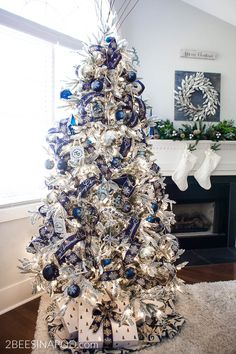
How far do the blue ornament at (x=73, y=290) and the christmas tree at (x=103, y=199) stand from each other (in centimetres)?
6

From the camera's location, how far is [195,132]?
282cm

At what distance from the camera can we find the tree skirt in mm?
1599

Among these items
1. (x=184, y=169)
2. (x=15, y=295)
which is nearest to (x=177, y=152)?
(x=184, y=169)

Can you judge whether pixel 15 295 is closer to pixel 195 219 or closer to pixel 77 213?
pixel 77 213

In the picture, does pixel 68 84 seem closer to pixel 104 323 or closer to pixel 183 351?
pixel 104 323

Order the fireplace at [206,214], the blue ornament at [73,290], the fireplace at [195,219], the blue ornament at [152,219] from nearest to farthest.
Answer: the blue ornament at [73,290], the blue ornament at [152,219], the fireplace at [206,214], the fireplace at [195,219]

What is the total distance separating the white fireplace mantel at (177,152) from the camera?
2854 millimetres

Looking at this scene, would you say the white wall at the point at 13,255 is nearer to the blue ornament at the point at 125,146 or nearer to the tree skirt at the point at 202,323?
the tree skirt at the point at 202,323

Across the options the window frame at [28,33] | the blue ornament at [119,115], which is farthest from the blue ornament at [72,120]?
the window frame at [28,33]

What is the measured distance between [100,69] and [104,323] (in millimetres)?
1530

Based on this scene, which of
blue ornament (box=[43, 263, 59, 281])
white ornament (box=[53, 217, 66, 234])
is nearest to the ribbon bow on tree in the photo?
blue ornament (box=[43, 263, 59, 281])

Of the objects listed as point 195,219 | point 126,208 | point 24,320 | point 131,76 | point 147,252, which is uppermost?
point 131,76

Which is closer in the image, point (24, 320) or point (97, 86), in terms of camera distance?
point (97, 86)

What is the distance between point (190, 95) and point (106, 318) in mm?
2318
